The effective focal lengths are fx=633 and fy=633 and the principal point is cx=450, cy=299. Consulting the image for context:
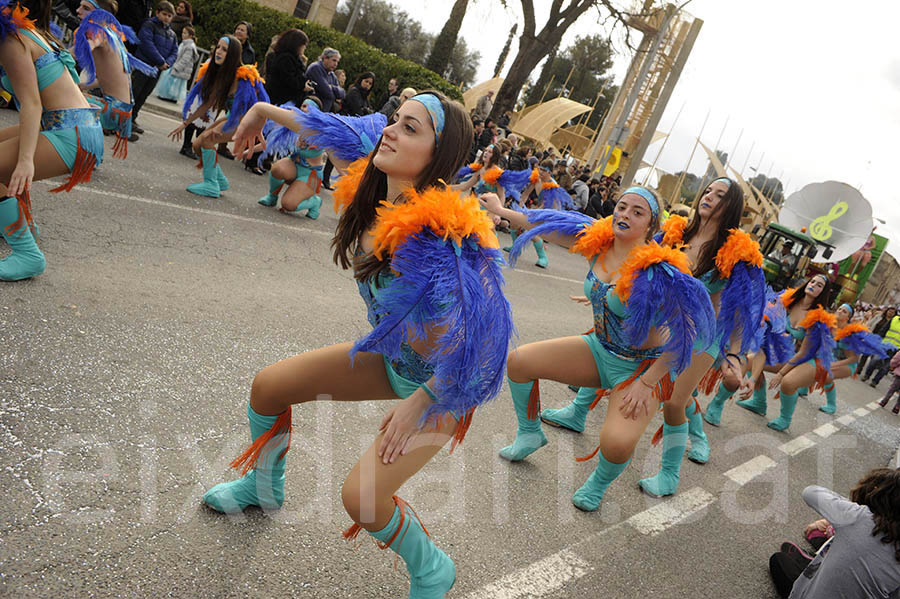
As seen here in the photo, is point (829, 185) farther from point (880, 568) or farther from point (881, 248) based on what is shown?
point (880, 568)

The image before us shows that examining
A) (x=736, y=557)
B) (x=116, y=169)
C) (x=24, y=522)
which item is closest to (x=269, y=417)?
(x=24, y=522)

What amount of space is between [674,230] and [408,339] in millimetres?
2658

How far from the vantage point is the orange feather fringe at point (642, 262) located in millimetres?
3207

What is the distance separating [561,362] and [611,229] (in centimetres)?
81

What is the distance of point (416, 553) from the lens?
2.22 metres

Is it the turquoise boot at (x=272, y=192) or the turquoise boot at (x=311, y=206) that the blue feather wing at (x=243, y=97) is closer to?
the turquoise boot at (x=272, y=192)

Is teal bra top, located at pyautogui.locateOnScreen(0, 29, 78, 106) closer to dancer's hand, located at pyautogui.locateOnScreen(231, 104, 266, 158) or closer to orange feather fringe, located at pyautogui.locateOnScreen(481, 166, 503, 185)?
dancer's hand, located at pyautogui.locateOnScreen(231, 104, 266, 158)

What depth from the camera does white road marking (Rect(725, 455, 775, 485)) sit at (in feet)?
17.1

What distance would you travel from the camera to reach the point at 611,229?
11.9 feet

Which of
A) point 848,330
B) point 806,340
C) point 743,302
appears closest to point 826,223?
point 848,330

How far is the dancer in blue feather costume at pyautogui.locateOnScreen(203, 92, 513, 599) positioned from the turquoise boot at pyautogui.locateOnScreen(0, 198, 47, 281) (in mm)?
2163

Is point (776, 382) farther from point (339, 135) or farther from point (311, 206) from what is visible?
point (339, 135)

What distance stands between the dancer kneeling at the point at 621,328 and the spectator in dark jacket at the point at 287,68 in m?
6.49

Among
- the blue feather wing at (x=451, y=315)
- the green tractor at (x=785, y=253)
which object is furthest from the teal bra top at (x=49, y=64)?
the green tractor at (x=785, y=253)
